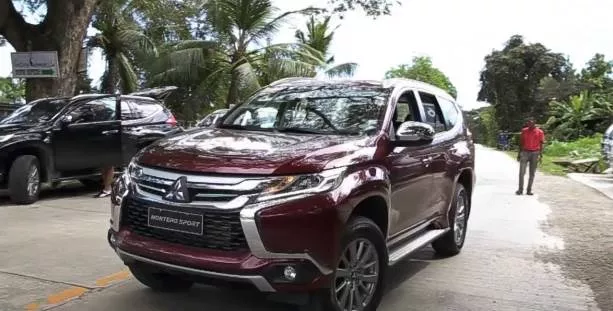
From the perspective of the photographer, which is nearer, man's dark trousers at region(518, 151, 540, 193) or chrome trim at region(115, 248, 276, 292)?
chrome trim at region(115, 248, 276, 292)

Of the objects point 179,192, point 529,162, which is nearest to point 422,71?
point 529,162

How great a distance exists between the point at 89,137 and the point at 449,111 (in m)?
6.59

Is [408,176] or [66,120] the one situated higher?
[66,120]

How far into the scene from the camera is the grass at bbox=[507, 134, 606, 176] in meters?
23.6

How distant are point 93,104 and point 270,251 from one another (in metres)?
8.27

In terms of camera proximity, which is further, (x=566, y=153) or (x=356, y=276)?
(x=566, y=153)

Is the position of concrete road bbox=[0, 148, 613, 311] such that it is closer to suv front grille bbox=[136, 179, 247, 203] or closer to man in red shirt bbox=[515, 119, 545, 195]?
suv front grille bbox=[136, 179, 247, 203]

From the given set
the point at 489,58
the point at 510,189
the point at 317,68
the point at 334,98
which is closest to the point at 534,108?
the point at 489,58

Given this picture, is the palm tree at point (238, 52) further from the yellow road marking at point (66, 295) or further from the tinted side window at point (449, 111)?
the yellow road marking at point (66, 295)

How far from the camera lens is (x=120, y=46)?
27.2 metres

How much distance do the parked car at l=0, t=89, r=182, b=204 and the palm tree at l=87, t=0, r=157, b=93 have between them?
13.6 meters

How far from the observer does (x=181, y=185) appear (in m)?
4.25

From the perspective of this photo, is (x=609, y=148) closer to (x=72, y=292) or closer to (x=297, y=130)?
(x=297, y=130)

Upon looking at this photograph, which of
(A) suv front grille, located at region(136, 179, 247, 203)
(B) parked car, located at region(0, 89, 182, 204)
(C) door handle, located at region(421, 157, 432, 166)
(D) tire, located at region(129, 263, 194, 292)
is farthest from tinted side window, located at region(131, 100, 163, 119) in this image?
(A) suv front grille, located at region(136, 179, 247, 203)
